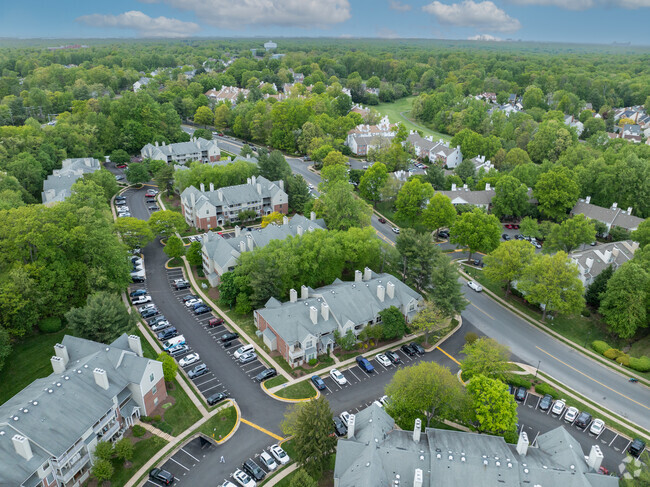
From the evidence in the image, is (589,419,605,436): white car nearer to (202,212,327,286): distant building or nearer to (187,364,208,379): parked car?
(187,364,208,379): parked car

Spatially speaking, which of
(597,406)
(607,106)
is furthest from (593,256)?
(607,106)

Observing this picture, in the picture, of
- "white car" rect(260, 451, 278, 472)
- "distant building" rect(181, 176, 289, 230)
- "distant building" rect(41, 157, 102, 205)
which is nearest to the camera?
"white car" rect(260, 451, 278, 472)

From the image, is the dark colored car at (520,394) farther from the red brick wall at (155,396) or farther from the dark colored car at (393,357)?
the red brick wall at (155,396)

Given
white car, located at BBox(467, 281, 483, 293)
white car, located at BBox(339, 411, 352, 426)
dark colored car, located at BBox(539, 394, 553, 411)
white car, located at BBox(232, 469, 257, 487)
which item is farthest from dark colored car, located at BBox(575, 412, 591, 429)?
white car, located at BBox(232, 469, 257, 487)

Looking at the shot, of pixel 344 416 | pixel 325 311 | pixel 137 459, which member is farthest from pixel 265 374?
pixel 137 459

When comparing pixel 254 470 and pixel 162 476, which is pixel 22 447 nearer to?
pixel 162 476
